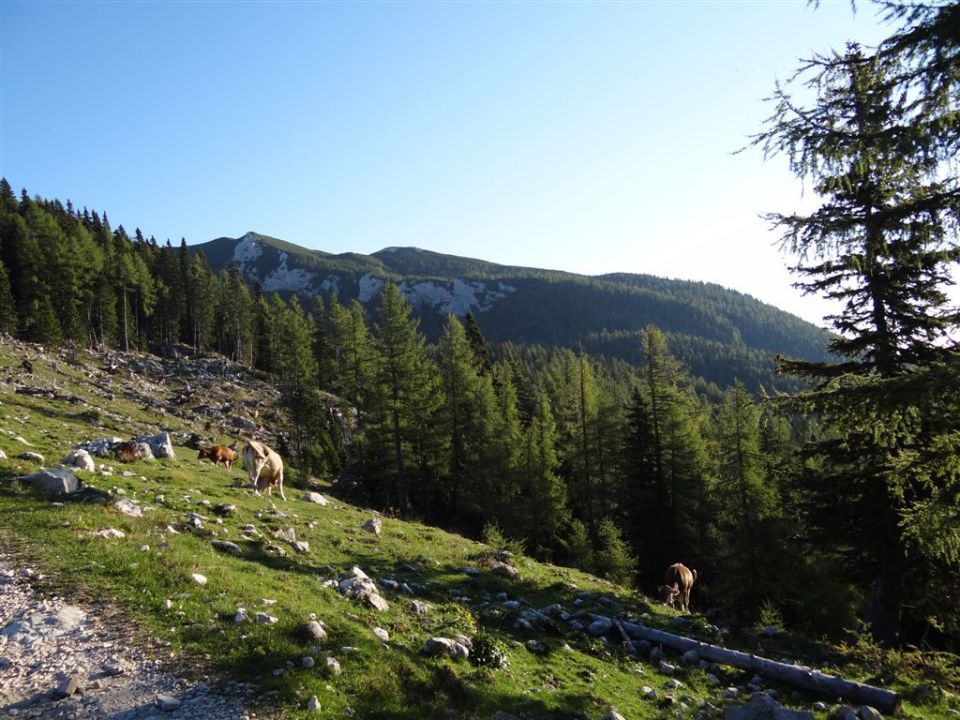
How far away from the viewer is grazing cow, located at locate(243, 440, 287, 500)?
1834 cm

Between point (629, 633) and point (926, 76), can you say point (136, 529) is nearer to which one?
point (629, 633)

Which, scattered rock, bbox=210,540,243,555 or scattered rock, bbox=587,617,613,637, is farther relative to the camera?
scattered rock, bbox=587,617,613,637

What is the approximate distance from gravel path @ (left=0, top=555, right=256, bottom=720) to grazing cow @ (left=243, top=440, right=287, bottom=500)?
11.1 metres

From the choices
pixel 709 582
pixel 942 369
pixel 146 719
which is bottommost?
pixel 709 582

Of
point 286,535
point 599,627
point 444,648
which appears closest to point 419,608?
point 444,648

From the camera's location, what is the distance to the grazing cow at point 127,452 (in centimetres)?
1753

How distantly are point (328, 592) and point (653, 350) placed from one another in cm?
3524

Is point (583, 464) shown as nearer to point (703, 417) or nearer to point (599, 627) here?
point (703, 417)

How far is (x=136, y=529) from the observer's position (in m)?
→ 10.3

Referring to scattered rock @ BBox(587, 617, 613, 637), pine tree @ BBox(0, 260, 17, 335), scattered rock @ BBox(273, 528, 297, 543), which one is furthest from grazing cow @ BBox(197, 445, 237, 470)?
pine tree @ BBox(0, 260, 17, 335)

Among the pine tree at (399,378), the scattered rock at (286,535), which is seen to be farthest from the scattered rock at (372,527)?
the pine tree at (399,378)

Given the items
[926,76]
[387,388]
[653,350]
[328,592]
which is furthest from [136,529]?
[653,350]

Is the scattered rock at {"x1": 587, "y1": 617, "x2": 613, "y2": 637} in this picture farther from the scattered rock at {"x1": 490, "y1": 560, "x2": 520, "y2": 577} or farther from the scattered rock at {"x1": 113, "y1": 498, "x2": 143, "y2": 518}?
the scattered rock at {"x1": 113, "y1": 498, "x2": 143, "y2": 518}

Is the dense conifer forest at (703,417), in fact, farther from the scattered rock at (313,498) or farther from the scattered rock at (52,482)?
the scattered rock at (52,482)
